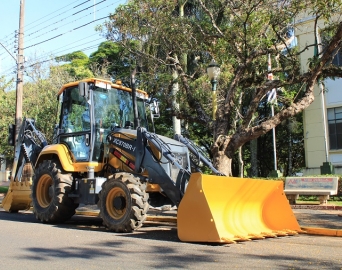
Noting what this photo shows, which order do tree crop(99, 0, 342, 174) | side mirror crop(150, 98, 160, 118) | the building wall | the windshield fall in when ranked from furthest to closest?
the building wall → tree crop(99, 0, 342, 174) → side mirror crop(150, 98, 160, 118) → the windshield

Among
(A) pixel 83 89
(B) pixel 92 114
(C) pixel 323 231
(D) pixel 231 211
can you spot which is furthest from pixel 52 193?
(C) pixel 323 231

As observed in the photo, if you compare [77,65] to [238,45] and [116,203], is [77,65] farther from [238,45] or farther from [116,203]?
[116,203]

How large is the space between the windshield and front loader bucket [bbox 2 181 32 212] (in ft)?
13.0

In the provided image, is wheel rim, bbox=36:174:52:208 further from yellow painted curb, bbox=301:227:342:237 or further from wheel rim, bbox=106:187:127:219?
yellow painted curb, bbox=301:227:342:237

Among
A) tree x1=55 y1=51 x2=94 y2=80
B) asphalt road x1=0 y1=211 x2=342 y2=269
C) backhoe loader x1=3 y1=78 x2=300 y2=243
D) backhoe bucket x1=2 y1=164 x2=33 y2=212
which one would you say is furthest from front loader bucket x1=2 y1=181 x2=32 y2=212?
tree x1=55 y1=51 x2=94 y2=80

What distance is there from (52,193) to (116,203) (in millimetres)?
2423

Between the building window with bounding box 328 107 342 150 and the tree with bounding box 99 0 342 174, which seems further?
the building window with bounding box 328 107 342 150

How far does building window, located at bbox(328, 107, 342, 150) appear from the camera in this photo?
23.2 meters

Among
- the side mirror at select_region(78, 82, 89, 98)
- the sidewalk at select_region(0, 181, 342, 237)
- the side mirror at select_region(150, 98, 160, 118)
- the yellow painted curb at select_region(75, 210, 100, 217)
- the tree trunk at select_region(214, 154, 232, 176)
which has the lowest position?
the sidewalk at select_region(0, 181, 342, 237)

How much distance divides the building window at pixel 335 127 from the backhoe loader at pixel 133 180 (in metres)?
→ 15.7

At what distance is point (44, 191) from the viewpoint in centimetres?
1093

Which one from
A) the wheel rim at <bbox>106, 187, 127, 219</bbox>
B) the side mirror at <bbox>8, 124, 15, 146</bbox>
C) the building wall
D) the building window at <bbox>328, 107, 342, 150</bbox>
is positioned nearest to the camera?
the wheel rim at <bbox>106, 187, 127, 219</bbox>

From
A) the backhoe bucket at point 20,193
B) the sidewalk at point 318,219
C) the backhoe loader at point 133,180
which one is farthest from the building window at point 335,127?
the backhoe bucket at point 20,193

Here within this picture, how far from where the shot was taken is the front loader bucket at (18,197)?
12.5 m
